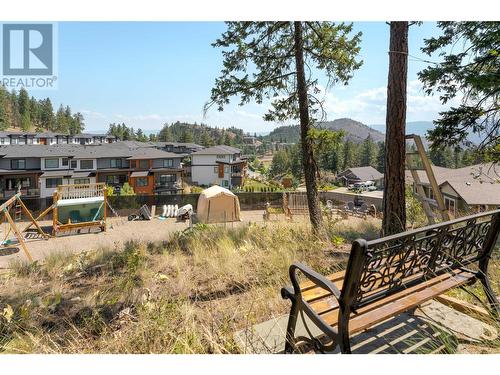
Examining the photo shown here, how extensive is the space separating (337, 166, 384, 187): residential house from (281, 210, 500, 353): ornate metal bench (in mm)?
53087

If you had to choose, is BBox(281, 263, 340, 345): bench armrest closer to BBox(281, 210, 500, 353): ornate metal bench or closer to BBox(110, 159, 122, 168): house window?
BBox(281, 210, 500, 353): ornate metal bench

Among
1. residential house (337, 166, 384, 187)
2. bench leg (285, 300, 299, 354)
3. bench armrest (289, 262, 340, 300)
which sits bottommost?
bench leg (285, 300, 299, 354)

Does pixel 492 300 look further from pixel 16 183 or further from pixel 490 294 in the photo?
pixel 16 183

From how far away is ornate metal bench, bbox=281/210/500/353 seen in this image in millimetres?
1642

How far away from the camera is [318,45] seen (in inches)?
282

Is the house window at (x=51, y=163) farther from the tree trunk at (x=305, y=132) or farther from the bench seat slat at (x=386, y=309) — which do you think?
the bench seat slat at (x=386, y=309)

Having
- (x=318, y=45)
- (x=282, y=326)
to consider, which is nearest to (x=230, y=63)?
(x=318, y=45)

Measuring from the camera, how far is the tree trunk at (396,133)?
4176 millimetres

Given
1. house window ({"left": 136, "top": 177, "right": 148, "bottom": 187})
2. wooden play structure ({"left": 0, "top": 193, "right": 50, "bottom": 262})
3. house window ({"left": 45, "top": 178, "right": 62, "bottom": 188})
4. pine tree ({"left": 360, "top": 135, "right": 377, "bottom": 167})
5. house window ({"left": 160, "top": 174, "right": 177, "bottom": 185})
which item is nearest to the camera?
wooden play structure ({"left": 0, "top": 193, "right": 50, "bottom": 262})

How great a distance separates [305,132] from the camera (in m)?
7.21

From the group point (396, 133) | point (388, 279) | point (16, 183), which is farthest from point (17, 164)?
point (388, 279)

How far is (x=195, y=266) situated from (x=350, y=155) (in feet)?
206

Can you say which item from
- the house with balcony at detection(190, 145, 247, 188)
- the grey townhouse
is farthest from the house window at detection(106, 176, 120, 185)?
the house with balcony at detection(190, 145, 247, 188)
